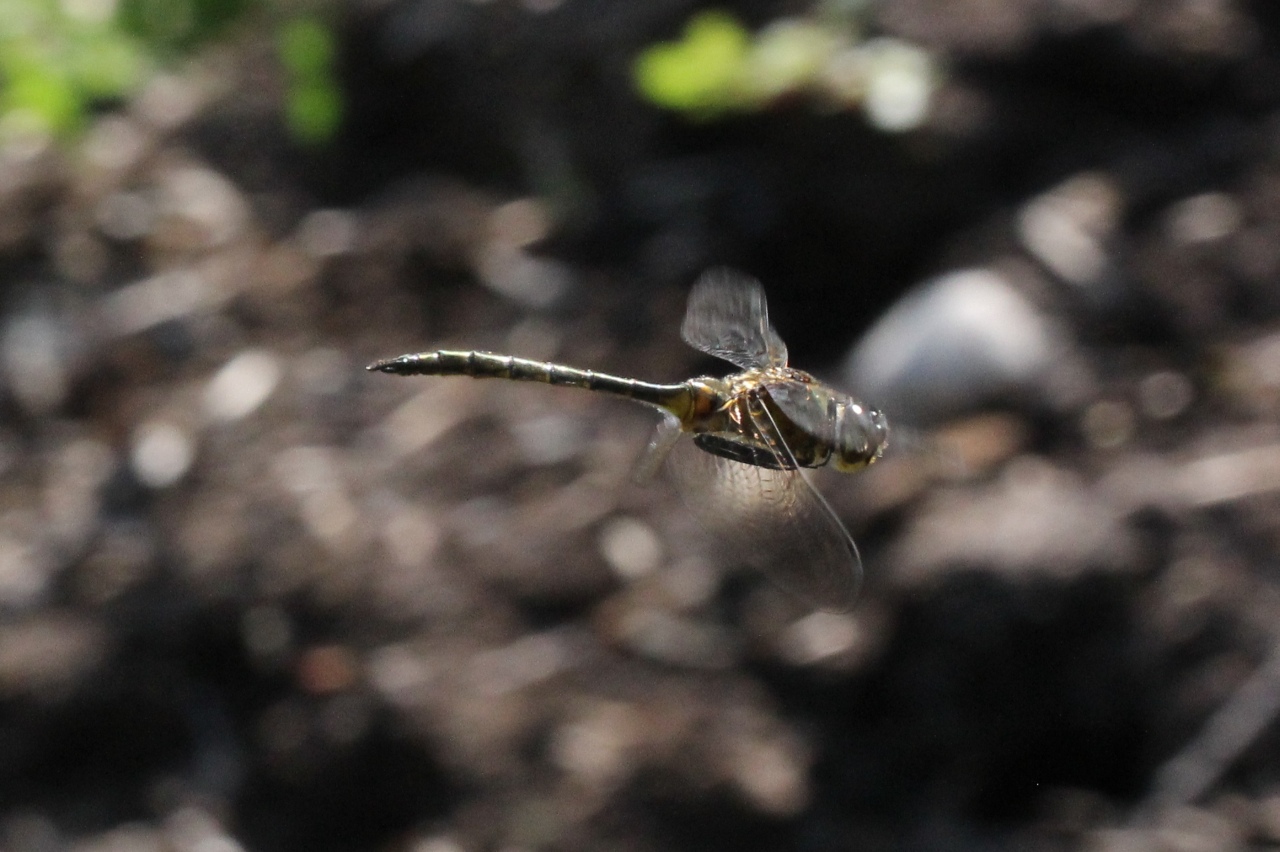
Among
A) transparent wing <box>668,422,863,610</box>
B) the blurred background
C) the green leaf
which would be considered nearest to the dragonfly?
transparent wing <box>668,422,863,610</box>

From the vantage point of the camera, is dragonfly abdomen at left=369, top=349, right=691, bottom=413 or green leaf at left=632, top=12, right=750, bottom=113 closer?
dragonfly abdomen at left=369, top=349, right=691, bottom=413

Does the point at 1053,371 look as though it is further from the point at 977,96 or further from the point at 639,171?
the point at 639,171

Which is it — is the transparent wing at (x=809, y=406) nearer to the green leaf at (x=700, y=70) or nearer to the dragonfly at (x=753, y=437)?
the dragonfly at (x=753, y=437)

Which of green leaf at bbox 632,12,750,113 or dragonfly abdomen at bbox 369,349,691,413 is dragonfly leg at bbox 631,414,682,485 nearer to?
dragonfly abdomen at bbox 369,349,691,413

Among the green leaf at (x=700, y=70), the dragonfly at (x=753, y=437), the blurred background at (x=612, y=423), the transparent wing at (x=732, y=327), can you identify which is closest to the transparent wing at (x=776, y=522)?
the dragonfly at (x=753, y=437)

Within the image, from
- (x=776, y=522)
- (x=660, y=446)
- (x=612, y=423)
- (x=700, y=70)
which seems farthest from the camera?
(x=700, y=70)

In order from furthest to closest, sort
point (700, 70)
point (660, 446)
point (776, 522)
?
point (700, 70), point (660, 446), point (776, 522)

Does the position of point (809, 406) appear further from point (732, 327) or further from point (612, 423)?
point (612, 423)

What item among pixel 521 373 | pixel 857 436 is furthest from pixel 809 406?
pixel 521 373
